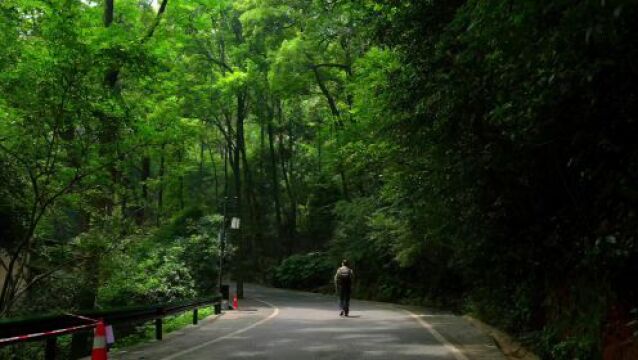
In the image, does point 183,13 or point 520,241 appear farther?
point 183,13

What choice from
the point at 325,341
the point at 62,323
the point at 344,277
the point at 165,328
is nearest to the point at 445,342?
the point at 325,341

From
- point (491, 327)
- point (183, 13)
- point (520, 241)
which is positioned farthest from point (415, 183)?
point (183, 13)

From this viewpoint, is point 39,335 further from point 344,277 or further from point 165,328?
point 344,277

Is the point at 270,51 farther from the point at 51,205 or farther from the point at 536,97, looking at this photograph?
the point at 536,97

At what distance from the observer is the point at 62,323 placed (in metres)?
9.34

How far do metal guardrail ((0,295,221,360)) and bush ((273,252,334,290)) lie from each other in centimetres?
2564

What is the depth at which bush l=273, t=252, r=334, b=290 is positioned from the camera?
39562 mm

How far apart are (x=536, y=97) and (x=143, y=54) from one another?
8.70m

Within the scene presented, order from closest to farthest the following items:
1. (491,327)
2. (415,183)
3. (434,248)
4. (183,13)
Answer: (415,183)
(491,327)
(183,13)
(434,248)

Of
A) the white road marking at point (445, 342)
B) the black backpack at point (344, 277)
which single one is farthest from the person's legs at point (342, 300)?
the white road marking at point (445, 342)

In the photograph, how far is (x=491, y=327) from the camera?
1373cm

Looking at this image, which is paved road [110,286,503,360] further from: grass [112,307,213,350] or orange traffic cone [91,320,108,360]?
orange traffic cone [91,320,108,360]

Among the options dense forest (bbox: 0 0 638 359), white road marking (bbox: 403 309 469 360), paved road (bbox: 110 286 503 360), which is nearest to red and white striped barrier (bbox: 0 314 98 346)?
paved road (bbox: 110 286 503 360)

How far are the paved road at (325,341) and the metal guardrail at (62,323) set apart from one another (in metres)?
0.61
